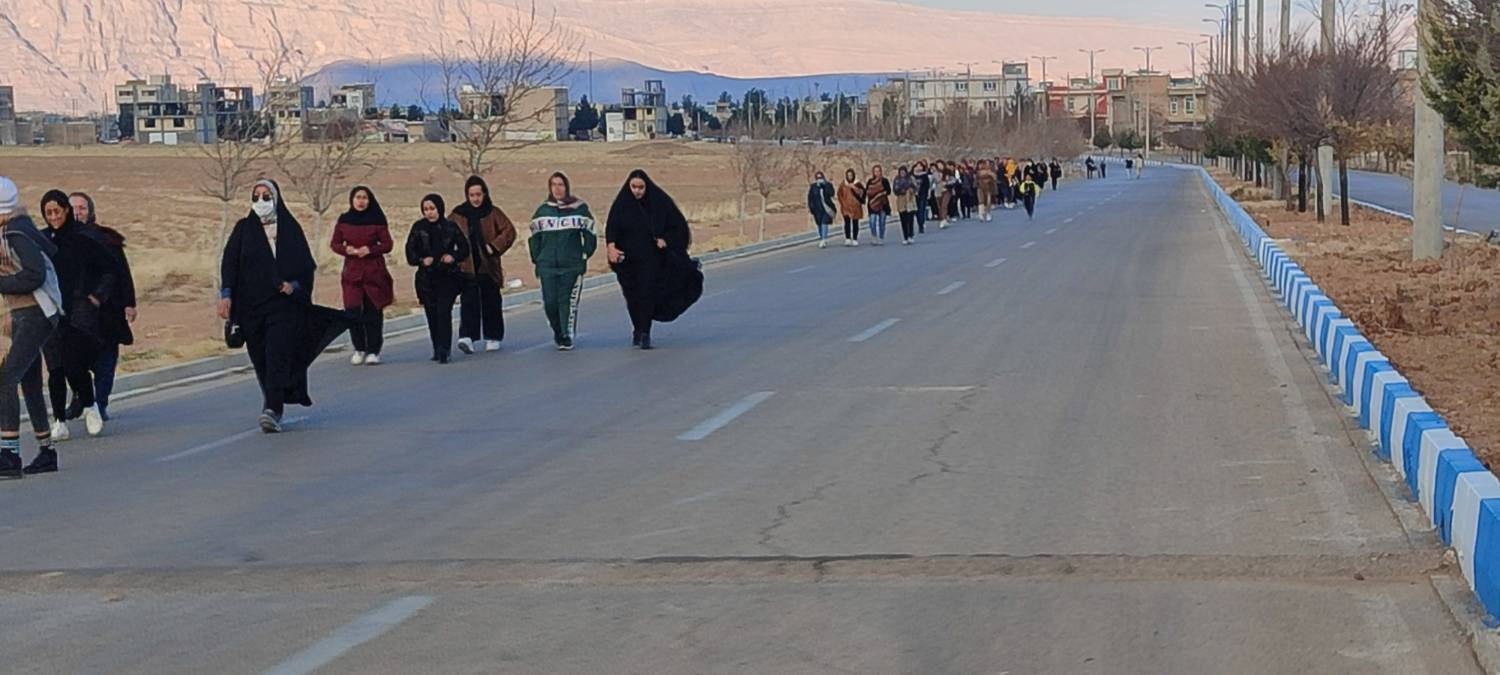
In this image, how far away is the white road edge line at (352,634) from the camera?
20.3ft

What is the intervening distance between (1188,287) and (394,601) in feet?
61.3

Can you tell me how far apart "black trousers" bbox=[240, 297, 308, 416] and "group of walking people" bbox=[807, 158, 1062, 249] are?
84.4ft

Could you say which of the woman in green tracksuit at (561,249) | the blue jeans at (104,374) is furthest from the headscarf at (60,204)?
the woman in green tracksuit at (561,249)

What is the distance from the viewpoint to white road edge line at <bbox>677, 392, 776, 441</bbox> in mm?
11547

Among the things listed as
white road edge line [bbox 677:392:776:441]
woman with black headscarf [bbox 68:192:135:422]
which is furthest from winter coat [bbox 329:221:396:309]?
white road edge line [bbox 677:392:776:441]

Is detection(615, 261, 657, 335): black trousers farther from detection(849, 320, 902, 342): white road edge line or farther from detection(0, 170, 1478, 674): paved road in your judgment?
detection(849, 320, 902, 342): white road edge line

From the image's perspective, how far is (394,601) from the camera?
716 cm

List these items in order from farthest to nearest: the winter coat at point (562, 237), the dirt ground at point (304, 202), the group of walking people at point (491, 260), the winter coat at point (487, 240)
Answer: the dirt ground at point (304, 202) → the winter coat at point (562, 237) → the winter coat at point (487, 240) → the group of walking people at point (491, 260)

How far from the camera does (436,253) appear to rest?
17.0 meters

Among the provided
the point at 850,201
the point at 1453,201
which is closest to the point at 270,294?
the point at 850,201

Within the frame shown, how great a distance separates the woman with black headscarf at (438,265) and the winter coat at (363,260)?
0.47 m

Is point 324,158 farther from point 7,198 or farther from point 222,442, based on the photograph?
point 7,198

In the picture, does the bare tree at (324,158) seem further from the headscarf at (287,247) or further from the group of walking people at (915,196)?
the headscarf at (287,247)

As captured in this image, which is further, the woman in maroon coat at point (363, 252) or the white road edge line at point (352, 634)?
the woman in maroon coat at point (363, 252)
